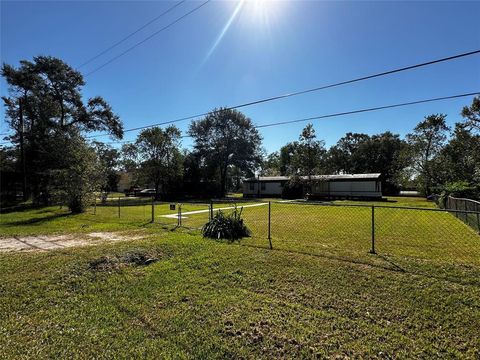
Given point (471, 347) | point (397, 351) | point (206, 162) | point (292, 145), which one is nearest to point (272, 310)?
point (397, 351)

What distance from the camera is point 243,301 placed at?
14.0 feet

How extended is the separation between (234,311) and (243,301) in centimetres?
33

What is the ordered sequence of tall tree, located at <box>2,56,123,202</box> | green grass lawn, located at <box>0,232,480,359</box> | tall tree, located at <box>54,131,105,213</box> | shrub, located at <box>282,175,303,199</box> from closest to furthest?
green grass lawn, located at <box>0,232,480,359</box>, tall tree, located at <box>54,131,105,213</box>, tall tree, located at <box>2,56,123,202</box>, shrub, located at <box>282,175,303,199</box>

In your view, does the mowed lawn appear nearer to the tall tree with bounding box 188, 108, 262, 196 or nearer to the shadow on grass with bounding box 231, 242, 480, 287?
the shadow on grass with bounding box 231, 242, 480, 287

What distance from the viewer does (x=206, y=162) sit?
3934 cm

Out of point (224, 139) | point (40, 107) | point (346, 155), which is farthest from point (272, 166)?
point (40, 107)

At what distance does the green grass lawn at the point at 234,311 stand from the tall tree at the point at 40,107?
18948mm

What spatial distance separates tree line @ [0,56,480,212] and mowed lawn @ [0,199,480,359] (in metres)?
13.7

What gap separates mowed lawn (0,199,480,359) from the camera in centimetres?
316

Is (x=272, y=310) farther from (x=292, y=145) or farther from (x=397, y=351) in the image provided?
(x=292, y=145)

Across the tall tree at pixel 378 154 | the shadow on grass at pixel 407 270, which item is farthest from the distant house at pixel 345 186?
the shadow on grass at pixel 407 270

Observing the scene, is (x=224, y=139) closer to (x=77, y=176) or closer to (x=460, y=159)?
(x=77, y=176)

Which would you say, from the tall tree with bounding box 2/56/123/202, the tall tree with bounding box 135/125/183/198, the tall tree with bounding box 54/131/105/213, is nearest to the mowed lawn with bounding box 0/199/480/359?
the tall tree with bounding box 54/131/105/213

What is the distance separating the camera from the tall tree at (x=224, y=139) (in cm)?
3922
